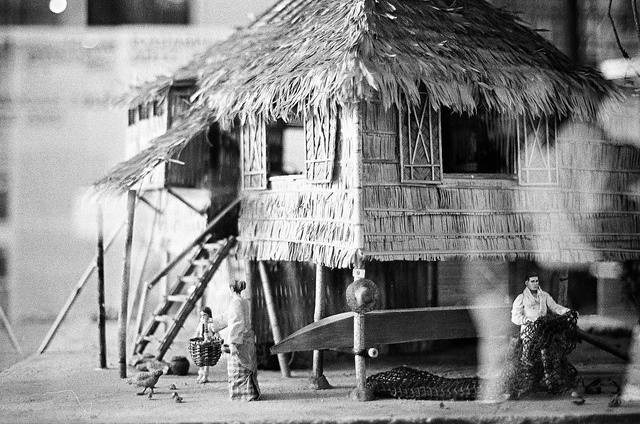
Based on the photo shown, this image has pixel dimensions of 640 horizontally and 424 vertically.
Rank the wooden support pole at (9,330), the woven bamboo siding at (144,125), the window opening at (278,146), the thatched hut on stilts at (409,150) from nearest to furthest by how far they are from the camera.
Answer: the thatched hut on stilts at (409,150), the window opening at (278,146), the woven bamboo siding at (144,125), the wooden support pole at (9,330)

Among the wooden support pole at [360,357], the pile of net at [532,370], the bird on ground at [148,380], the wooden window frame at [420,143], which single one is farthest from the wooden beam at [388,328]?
the wooden window frame at [420,143]

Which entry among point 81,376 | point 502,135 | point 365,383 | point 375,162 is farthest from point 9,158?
point 502,135

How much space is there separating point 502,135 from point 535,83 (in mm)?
1027

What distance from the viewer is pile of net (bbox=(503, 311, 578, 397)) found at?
9.50 meters

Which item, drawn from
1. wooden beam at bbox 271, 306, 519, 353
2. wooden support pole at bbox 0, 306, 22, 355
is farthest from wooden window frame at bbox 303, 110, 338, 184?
wooden support pole at bbox 0, 306, 22, 355

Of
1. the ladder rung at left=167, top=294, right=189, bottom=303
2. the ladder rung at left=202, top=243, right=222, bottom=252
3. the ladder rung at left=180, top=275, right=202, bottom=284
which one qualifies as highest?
the ladder rung at left=202, top=243, right=222, bottom=252

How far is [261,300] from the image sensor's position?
12023 millimetres

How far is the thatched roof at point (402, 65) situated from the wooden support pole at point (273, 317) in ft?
7.67

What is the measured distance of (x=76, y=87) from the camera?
1113cm

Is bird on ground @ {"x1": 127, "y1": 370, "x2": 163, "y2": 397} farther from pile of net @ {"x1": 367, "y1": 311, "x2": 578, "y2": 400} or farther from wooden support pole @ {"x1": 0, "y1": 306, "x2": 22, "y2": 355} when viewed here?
wooden support pole @ {"x1": 0, "y1": 306, "x2": 22, "y2": 355}

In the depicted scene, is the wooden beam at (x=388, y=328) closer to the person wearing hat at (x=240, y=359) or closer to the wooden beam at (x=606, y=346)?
the person wearing hat at (x=240, y=359)

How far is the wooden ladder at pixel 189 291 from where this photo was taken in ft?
37.9

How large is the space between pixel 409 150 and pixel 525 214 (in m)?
1.92

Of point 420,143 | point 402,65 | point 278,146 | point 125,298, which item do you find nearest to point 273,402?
point 125,298
